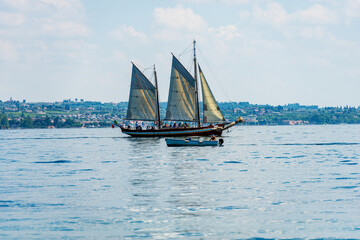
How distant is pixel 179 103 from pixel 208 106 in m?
6.90

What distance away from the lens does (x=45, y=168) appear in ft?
224

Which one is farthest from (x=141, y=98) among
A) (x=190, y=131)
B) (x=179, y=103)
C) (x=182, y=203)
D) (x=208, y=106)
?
(x=182, y=203)

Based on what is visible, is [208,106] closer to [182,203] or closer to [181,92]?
[181,92]

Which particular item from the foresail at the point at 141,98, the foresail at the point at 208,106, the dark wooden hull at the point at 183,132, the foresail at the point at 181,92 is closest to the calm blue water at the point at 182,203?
the foresail at the point at 181,92

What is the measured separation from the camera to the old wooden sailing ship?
137m

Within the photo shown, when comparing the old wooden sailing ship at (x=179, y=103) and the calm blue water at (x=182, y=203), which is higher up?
the old wooden sailing ship at (x=179, y=103)

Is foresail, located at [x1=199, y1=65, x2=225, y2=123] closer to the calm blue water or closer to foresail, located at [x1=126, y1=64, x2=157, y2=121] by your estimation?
foresail, located at [x1=126, y1=64, x2=157, y2=121]

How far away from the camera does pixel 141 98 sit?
146375 mm

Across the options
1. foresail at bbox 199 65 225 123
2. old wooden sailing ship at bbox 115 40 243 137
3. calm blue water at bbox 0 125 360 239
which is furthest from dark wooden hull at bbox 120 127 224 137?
calm blue water at bbox 0 125 360 239

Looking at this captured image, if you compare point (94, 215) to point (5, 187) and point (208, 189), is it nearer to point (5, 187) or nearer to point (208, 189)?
point (208, 189)

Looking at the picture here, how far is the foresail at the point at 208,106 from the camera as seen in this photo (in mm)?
→ 136750

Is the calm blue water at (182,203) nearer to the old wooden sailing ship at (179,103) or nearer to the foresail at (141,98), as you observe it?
the old wooden sailing ship at (179,103)

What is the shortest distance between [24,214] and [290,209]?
15.9 metres

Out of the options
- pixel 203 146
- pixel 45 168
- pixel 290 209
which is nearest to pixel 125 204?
pixel 290 209
